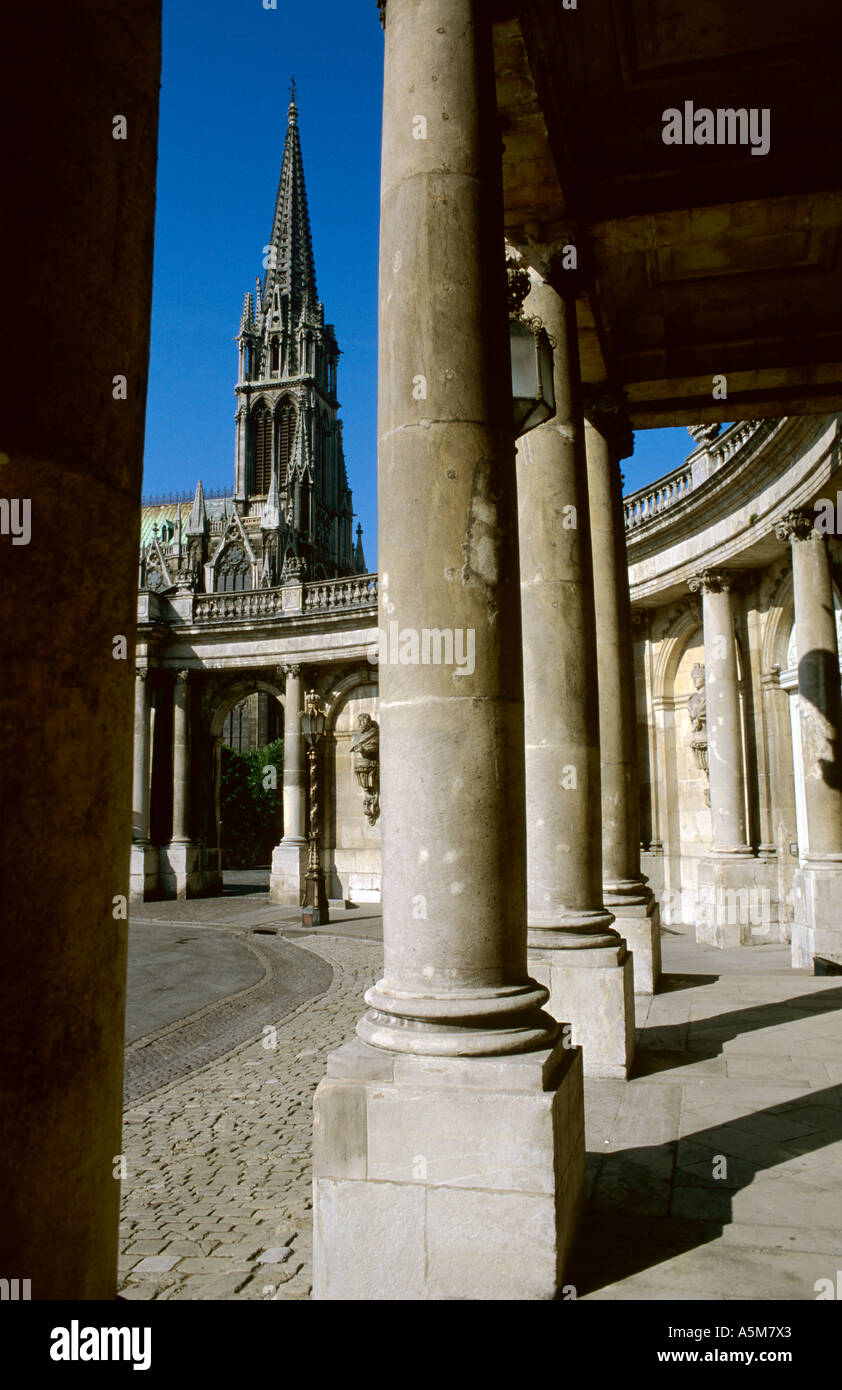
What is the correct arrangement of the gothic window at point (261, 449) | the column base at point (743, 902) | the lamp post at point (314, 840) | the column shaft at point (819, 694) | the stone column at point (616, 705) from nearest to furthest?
the stone column at point (616, 705) < the column shaft at point (819, 694) < the column base at point (743, 902) < the lamp post at point (314, 840) < the gothic window at point (261, 449)

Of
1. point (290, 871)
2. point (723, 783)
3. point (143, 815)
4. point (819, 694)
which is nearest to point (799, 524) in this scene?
point (819, 694)

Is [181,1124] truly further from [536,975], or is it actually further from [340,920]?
[340,920]

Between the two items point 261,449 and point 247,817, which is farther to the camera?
point 261,449

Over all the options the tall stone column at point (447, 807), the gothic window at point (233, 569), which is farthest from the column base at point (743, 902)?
the gothic window at point (233, 569)

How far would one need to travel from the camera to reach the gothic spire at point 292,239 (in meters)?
82.9

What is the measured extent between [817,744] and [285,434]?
76.2m

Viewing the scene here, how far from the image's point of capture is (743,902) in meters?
15.8

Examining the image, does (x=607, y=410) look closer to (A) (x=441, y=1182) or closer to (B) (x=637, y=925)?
(B) (x=637, y=925)

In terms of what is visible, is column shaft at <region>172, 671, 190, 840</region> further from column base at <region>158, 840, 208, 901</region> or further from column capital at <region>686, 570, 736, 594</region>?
column capital at <region>686, 570, 736, 594</region>

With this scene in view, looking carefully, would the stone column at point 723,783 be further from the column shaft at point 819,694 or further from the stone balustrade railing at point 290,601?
the stone balustrade railing at point 290,601

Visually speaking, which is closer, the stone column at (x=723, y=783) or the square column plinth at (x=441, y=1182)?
the square column plinth at (x=441, y=1182)

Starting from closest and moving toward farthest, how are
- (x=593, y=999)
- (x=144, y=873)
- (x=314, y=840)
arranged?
(x=593, y=999)
(x=314, y=840)
(x=144, y=873)

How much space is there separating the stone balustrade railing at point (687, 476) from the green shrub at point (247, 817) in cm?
3658

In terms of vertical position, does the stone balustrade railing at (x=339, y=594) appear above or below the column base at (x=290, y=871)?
above
